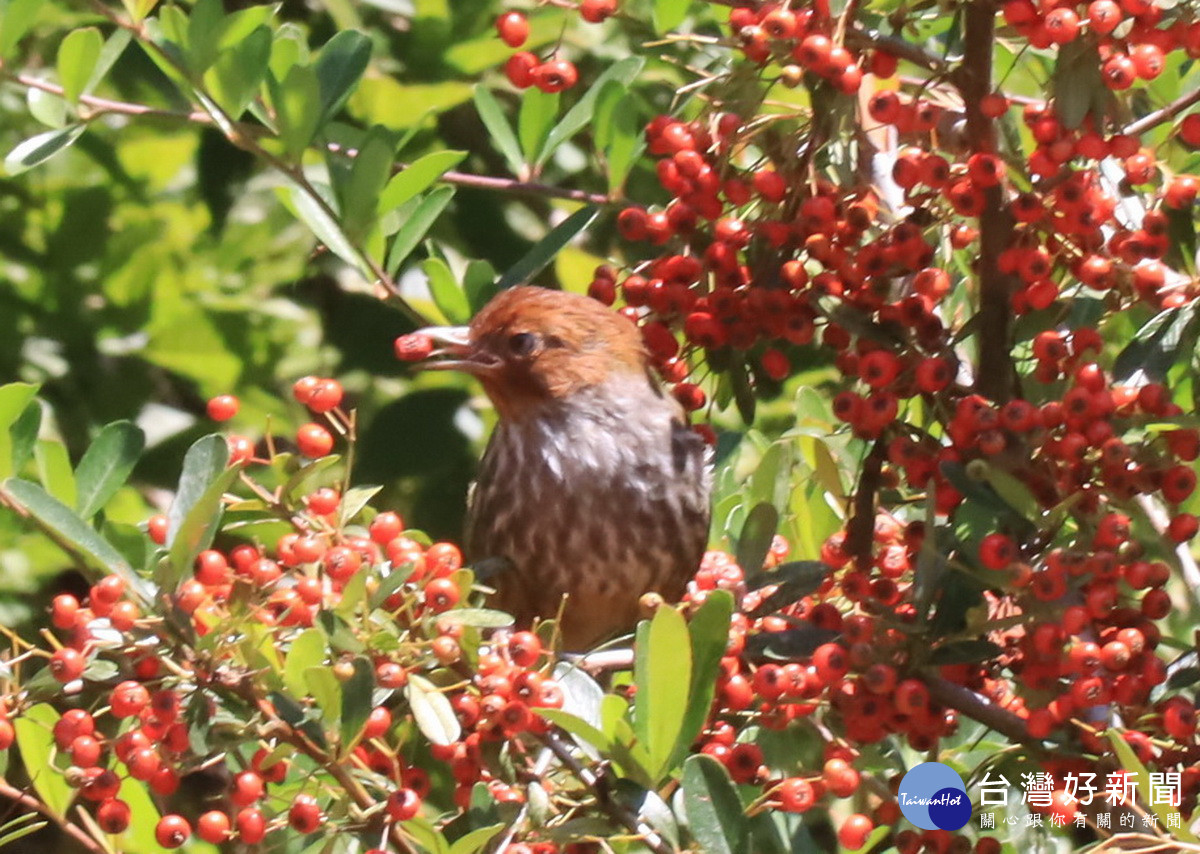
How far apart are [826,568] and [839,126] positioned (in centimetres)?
67

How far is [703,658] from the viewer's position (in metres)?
2.39

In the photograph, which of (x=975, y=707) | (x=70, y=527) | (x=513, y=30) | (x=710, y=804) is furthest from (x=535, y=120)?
(x=710, y=804)

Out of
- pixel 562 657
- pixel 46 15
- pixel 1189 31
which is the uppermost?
pixel 1189 31

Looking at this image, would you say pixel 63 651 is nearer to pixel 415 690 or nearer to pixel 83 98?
pixel 415 690

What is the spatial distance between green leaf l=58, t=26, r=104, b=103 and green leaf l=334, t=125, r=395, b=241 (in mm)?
469

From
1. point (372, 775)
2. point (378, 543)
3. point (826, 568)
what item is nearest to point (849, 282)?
point (826, 568)

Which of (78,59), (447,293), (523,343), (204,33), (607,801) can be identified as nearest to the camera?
(607,801)

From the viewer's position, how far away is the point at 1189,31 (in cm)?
247

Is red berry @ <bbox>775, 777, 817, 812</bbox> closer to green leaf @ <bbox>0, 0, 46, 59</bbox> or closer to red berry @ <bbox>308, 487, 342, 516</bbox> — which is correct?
red berry @ <bbox>308, 487, 342, 516</bbox>

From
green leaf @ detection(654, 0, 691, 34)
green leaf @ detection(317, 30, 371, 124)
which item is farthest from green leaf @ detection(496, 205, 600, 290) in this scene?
green leaf @ detection(317, 30, 371, 124)

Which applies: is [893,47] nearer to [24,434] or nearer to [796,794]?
[796,794]

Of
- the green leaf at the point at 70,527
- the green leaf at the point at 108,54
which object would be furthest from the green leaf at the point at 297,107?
the green leaf at the point at 70,527

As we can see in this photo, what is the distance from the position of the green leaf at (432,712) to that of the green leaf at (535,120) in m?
1.47

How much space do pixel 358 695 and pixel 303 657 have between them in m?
0.09
